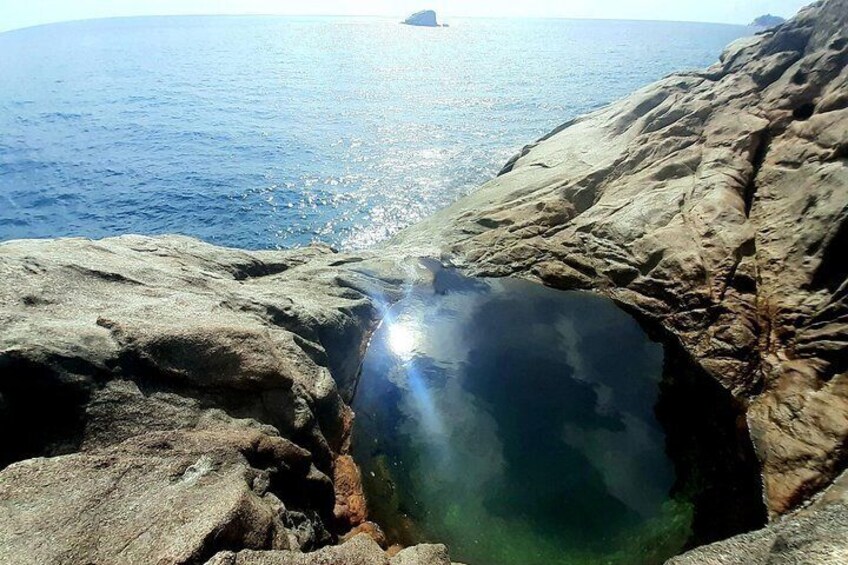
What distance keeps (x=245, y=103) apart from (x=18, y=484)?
60.9 meters

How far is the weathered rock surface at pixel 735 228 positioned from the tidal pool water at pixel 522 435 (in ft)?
5.36

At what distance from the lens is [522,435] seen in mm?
11352

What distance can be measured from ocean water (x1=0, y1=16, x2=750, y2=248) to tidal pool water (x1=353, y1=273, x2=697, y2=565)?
14173 mm

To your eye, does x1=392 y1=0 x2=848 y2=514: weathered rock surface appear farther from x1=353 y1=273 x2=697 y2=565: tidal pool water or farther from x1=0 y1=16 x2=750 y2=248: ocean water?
x1=0 y1=16 x2=750 y2=248: ocean water

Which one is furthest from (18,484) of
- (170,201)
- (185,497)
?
(170,201)

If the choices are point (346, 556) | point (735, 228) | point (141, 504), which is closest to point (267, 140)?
point (735, 228)

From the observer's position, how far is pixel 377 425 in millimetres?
12047

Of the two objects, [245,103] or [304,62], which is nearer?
[245,103]

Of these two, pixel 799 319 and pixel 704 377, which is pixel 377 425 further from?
pixel 799 319

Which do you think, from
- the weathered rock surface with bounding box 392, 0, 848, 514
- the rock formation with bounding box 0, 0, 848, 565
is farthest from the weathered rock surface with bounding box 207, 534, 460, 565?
the weathered rock surface with bounding box 392, 0, 848, 514

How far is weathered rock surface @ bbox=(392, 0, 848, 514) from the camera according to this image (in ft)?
35.2

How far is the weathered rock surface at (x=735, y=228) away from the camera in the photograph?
10742 mm

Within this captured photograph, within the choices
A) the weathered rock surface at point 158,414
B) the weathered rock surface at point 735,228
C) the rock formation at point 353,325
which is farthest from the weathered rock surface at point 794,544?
the weathered rock surface at point 158,414

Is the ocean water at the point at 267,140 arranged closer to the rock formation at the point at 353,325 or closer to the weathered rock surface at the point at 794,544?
the rock formation at the point at 353,325
